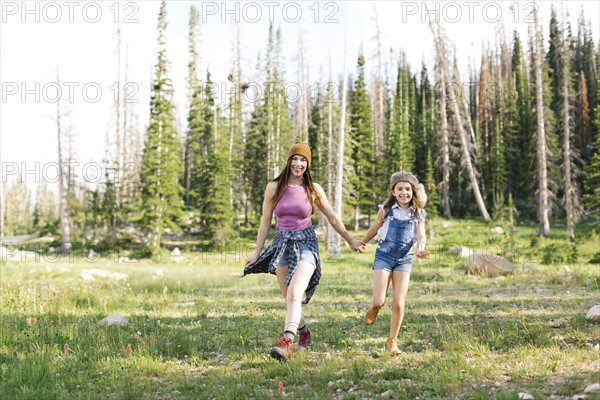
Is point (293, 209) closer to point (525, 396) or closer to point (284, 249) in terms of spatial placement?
point (284, 249)

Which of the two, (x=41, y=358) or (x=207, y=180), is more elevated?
(x=207, y=180)

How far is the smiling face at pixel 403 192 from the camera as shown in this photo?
20.0 ft

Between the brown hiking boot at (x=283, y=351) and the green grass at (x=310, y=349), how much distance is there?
100 millimetres

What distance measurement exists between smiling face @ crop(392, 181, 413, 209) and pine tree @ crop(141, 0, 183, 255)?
28.5 metres

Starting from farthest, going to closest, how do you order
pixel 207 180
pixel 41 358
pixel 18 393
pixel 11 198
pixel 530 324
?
pixel 11 198
pixel 207 180
pixel 530 324
pixel 41 358
pixel 18 393

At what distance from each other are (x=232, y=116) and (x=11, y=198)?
62.6 m

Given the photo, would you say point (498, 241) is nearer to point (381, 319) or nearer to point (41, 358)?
point (381, 319)

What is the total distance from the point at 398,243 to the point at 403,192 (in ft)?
2.07

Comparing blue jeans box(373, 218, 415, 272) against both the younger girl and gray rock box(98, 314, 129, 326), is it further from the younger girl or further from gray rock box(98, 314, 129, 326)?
gray rock box(98, 314, 129, 326)

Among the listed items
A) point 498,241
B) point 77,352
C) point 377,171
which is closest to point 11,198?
point 377,171

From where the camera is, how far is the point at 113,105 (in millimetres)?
42156

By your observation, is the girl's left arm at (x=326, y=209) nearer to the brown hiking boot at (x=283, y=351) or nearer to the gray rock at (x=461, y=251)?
the brown hiking boot at (x=283, y=351)

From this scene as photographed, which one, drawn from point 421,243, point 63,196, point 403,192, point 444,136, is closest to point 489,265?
point 421,243

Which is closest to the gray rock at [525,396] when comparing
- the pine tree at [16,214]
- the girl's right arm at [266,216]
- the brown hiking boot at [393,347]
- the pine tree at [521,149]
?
the brown hiking boot at [393,347]
